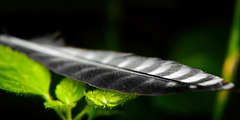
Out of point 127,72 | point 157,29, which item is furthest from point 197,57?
point 127,72

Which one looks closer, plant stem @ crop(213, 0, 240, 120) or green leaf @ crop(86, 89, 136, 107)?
green leaf @ crop(86, 89, 136, 107)

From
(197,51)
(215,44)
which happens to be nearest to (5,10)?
(197,51)

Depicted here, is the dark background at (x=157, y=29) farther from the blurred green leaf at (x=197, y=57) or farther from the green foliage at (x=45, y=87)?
the green foliage at (x=45, y=87)

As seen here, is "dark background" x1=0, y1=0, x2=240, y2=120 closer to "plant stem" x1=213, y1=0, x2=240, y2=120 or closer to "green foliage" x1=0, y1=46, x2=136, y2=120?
"plant stem" x1=213, y1=0, x2=240, y2=120

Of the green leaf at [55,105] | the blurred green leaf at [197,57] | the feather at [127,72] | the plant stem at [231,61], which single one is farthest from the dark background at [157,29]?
the green leaf at [55,105]

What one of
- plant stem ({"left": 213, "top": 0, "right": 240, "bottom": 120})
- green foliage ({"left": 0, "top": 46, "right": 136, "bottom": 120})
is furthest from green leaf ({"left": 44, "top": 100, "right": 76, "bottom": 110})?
plant stem ({"left": 213, "top": 0, "right": 240, "bottom": 120})

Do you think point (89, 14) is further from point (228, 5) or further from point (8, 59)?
point (8, 59)
